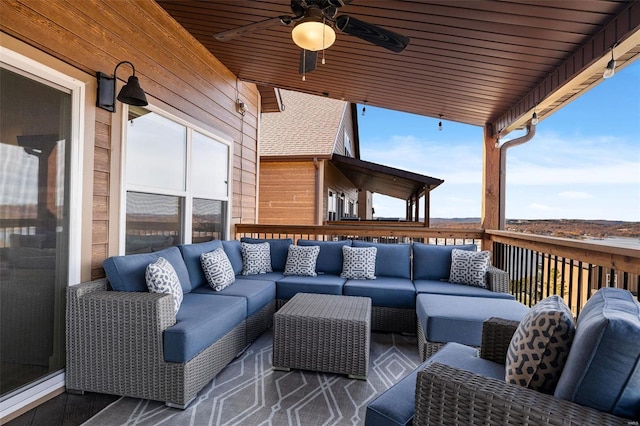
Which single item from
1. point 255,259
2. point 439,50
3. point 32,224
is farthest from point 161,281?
point 439,50

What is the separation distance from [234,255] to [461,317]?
252 cm

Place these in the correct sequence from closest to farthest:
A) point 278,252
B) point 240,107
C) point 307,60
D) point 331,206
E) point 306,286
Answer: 1. point 307,60
2. point 306,286
3. point 278,252
4. point 240,107
5. point 331,206

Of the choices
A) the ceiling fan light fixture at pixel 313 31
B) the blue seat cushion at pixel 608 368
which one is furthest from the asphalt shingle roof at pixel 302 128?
the blue seat cushion at pixel 608 368

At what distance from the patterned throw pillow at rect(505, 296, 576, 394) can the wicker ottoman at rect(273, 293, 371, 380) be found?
1.24 meters

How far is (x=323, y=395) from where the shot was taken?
7.32 ft

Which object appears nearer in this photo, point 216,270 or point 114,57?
point 114,57

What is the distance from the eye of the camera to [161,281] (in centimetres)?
236

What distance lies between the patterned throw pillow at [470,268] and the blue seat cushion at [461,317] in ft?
2.71

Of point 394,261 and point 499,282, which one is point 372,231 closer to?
point 394,261

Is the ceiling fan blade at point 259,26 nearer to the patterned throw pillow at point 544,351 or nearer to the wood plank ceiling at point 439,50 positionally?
the wood plank ceiling at point 439,50

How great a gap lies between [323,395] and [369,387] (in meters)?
0.34

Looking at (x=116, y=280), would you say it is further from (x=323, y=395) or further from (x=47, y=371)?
(x=323, y=395)

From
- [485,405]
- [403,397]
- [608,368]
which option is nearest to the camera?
[608,368]

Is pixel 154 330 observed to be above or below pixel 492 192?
below
